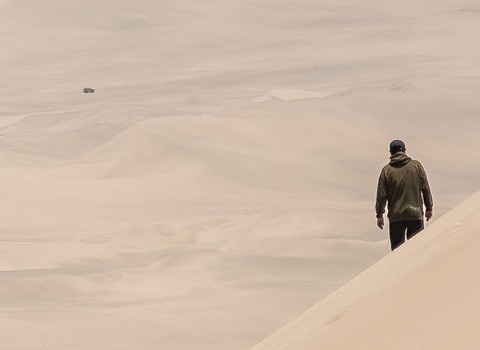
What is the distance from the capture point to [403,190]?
888cm

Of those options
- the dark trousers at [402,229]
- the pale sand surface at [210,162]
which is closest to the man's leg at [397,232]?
the dark trousers at [402,229]

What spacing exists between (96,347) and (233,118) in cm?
1236

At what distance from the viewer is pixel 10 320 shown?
33.2 feet

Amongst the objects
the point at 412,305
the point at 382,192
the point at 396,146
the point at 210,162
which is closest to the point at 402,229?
the point at 382,192

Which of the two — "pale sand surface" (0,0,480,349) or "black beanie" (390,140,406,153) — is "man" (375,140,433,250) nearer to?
"black beanie" (390,140,406,153)

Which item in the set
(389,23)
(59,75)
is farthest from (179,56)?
(389,23)

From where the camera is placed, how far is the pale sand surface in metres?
11.0

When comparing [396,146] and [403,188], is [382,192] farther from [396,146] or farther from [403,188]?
[396,146]

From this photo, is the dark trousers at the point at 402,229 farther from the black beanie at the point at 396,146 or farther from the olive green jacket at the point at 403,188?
the black beanie at the point at 396,146

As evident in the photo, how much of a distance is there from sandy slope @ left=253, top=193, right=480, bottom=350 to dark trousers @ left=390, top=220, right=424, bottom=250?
1.88m

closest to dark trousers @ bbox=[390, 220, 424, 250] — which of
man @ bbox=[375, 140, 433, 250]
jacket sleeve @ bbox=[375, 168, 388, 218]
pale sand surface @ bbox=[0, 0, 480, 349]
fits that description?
man @ bbox=[375, 140, 433, 250]

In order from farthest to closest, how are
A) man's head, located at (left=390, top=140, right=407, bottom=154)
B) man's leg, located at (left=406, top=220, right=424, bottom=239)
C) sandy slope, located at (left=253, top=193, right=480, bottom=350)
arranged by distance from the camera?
1. man's leg, located at (left=406, top=220, right=424, bottom=239)
2. man's head, located at (left=390, top=140, right=407, bottom=154)
3. sandy slope, located at (left=253, top=193, right=480, bottom=350)

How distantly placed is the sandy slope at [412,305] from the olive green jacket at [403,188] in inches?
68.4

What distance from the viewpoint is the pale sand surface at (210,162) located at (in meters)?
11.0
